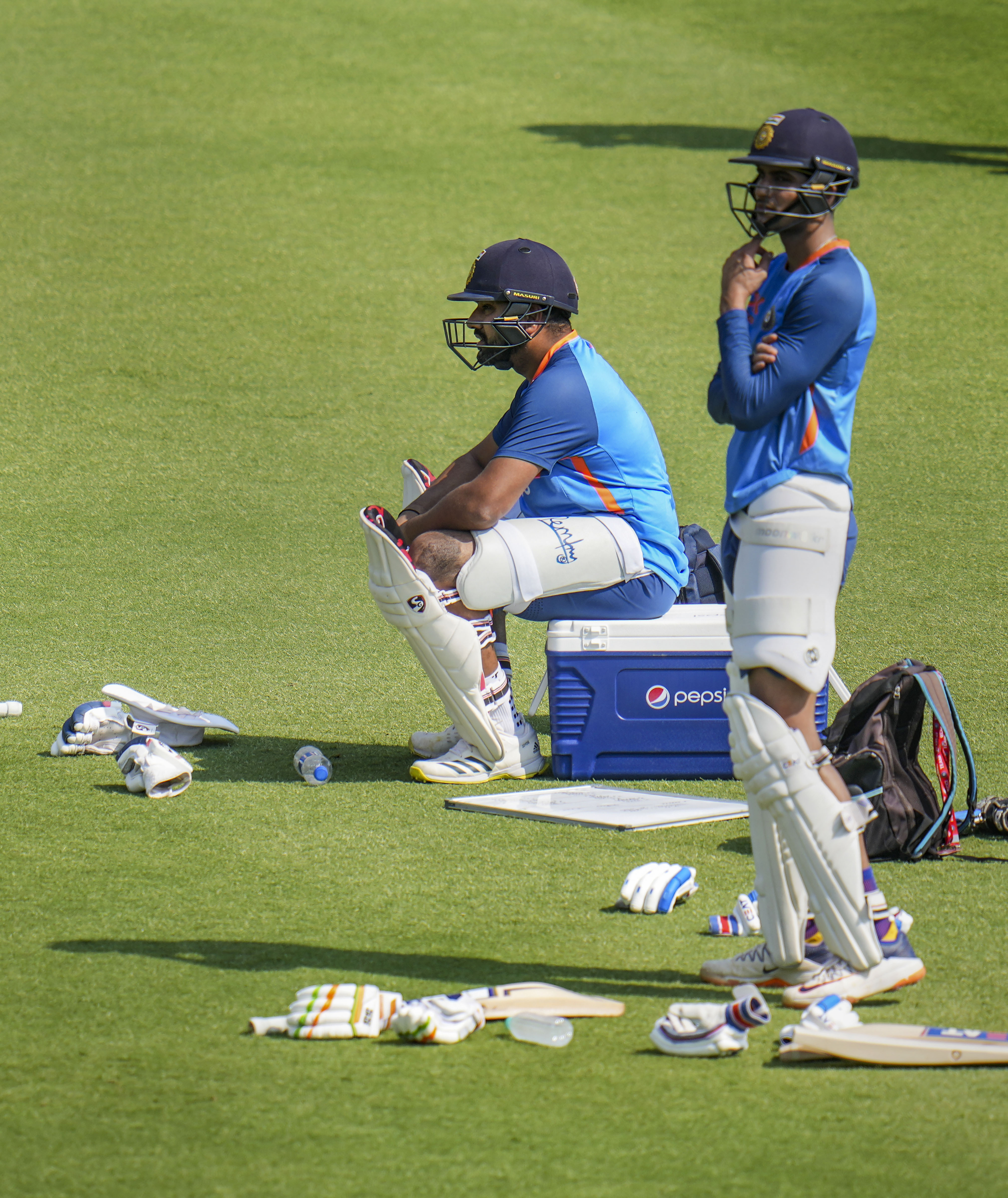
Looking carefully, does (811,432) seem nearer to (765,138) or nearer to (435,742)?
(765,138)

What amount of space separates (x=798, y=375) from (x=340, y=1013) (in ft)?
5.25

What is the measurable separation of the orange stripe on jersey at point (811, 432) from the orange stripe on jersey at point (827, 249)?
27cm

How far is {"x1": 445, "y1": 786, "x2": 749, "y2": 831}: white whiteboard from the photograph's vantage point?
15.3 ft

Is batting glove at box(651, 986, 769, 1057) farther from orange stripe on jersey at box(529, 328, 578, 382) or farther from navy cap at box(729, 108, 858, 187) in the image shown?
orange stripe on jersey at box(529, 328, 578, 382)

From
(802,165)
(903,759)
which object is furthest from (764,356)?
(903,759)

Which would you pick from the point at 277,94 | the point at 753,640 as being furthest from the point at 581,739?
the point at 277,94

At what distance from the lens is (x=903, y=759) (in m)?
4.50

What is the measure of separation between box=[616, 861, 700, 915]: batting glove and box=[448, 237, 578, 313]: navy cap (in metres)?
1.94

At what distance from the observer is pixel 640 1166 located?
9.02ft

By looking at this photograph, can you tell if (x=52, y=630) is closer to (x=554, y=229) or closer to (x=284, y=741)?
(x=284, y=741)

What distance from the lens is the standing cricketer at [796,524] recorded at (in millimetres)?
3248

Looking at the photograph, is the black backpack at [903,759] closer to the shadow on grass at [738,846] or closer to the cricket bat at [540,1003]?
the shadow on grass at [738,846]

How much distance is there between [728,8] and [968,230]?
8.94 meters

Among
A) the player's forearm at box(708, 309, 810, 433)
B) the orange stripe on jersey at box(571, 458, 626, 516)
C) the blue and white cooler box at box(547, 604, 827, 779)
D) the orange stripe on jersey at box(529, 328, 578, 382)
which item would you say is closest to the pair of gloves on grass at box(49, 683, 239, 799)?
the blue and white cooler box at box(547, 604, 827, 779)
